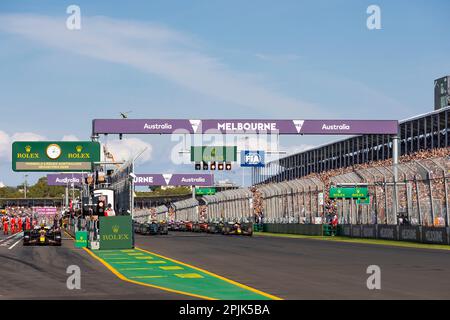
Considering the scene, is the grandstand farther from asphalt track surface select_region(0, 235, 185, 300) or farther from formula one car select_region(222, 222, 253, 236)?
asphalt track surface select_region(0, 235, 185, 300)

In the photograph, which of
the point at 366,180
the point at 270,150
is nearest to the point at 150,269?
the point at 366,180

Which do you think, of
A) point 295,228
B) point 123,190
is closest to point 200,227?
point 295,228

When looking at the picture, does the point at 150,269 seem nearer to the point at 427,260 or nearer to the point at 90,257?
the point at 90,257

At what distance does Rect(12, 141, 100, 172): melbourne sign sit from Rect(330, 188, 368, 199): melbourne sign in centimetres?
1424

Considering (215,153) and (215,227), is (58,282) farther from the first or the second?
(215,153)

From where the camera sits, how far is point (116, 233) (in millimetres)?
33812

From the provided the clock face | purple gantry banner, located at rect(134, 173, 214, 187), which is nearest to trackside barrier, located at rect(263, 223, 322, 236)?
the clock face

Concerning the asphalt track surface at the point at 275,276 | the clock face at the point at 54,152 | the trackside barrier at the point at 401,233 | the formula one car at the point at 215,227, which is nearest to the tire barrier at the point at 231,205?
the formula one car at the point at 215,227

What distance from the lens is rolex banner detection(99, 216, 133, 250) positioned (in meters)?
33.0

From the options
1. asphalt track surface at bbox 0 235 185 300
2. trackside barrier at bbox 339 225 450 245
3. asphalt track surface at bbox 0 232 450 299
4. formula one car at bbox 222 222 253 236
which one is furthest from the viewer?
formula one car at bbox 222 222 253 236

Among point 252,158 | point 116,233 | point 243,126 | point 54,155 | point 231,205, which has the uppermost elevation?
point 243,126

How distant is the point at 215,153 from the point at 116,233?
130ft

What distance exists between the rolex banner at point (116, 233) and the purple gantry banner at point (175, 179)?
75.0 metres
